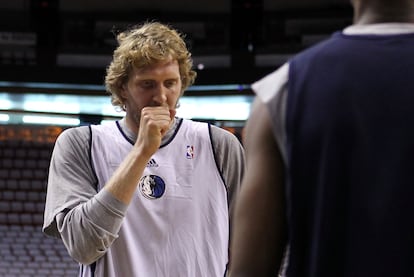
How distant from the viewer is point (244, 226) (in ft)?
3.22

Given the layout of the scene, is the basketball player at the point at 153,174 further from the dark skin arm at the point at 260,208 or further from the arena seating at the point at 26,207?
the arena seating at the point at 26,207

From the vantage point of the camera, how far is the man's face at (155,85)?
1.84 metres

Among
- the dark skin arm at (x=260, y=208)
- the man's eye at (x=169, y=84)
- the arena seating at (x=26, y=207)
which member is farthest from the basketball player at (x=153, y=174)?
the arena seating at (x=26, y=207)

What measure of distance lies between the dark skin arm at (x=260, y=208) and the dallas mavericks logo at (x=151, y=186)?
2.93ft

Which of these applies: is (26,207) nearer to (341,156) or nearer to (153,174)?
(153,174)

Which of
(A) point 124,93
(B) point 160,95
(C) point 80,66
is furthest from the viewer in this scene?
(C) point 80,66

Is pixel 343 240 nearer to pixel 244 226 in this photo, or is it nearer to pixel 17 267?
pixel 244 226

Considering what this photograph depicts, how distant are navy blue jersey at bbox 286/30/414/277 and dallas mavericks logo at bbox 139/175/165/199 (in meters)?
0.96

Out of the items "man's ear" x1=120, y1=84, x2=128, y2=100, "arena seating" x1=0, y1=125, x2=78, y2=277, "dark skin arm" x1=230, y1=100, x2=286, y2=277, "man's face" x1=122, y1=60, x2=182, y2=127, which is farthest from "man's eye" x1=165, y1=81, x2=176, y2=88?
"arena seating" x1=0, y1=125, x2=78, y2=277

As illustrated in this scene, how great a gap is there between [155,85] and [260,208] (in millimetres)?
928

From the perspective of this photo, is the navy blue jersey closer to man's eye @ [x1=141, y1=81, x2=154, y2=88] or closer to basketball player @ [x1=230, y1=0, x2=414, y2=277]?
basketball player @ [x1=230, y1=0, x2=414, y2=277]

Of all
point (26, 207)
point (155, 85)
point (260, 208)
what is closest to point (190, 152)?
point (155, 85)

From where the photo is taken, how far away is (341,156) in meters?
0.91

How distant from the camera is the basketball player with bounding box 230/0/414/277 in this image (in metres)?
0.90
